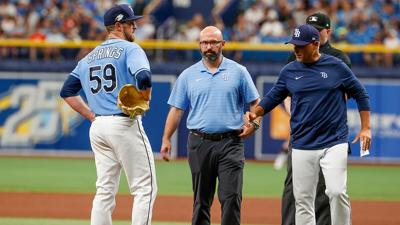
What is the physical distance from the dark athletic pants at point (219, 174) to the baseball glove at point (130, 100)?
967mm

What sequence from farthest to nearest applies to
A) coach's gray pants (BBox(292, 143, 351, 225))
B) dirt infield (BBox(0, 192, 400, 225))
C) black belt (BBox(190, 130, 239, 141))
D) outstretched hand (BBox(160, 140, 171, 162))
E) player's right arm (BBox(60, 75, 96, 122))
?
dirt infield (BBox(0, 192, 400, 225))
outstretched hand (BBox(160, 140, 171, 162))
black belt (BBox(190, 130, 239, 141))
player's right arm (BBox(60, 75, 96, 122))
coach's gray pants (BBox(292, 143, 351, 225))

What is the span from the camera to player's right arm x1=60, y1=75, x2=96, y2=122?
8711 millimetres

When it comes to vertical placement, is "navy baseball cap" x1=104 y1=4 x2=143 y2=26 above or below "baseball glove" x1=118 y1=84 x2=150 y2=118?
above

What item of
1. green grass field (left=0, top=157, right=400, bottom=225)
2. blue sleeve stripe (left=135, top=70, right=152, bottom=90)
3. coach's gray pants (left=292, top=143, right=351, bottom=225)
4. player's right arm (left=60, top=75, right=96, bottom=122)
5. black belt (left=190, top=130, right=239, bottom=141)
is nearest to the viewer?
blue sleeve stripe (left=135, top=70, right=152, bottom=90)

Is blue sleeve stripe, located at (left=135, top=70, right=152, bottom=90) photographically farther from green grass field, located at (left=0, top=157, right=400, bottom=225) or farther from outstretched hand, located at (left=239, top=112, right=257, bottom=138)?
green grass field, located at (left=0, top=157, right=400, bottom=225)

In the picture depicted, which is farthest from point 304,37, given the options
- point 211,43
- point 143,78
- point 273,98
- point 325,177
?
point 143,78

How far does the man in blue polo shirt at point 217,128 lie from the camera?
8766 mm

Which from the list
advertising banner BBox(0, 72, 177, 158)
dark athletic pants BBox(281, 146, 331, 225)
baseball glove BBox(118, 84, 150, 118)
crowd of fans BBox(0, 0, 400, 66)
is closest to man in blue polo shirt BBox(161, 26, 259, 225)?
dark athletic pants BBox(281, 146, 331, 225)

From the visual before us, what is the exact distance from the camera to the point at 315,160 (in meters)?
8.33

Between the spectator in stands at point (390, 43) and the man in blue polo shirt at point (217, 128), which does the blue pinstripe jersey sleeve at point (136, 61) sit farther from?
the spectator in stands at point (390, 43)

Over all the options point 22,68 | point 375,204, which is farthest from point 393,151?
point 22,68

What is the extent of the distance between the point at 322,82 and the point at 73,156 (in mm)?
12744

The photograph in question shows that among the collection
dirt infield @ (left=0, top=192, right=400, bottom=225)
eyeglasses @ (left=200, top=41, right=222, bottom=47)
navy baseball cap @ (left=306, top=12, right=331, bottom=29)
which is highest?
navy baseball cap @ (left=306, top=12, right=331, bottom=29)

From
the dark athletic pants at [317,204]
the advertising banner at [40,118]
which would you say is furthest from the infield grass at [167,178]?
the dark athletic pants at [317,204]
